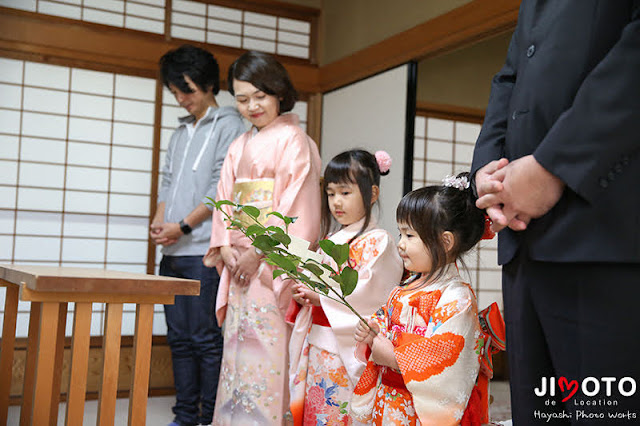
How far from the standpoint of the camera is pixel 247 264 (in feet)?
8.75

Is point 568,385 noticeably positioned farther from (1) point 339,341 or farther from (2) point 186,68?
(2) point 186,68

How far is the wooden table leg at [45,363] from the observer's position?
1681 mm

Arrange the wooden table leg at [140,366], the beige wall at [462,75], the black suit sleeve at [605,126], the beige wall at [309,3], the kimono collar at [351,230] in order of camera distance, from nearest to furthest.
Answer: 1. the black suit sleeve at [605,126]
2. the wooden table leg at [140,366]
3. the kimono collar at [351,230]
4. the beige wall at [309,3]
5. the beige wall at [462,75]

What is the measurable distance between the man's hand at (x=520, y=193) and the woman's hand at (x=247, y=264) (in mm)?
1554

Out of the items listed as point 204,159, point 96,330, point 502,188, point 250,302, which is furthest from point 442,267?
point 96,330

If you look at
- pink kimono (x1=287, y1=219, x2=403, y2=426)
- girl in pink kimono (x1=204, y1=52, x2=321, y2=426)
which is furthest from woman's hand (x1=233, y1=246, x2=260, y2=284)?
pink kimono (x1=287, y1=219, x2=403, y2=426)

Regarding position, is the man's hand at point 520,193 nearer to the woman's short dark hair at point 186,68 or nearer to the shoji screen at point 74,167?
the woman's short dark hair at point 186,68

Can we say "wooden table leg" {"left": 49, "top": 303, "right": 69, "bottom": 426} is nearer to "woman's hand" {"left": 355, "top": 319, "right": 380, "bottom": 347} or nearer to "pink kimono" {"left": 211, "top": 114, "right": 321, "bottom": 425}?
"pink kimono" {"left": 211, "top": 114, "right": 321, "bottom": 425}

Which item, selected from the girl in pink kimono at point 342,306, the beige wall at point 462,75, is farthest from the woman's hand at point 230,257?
the beige wall at point 462,75

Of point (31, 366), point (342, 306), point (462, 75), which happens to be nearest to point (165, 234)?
point (31, 366)

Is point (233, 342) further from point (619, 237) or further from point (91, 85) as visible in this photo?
point (91, 85)

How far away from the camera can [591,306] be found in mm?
1083

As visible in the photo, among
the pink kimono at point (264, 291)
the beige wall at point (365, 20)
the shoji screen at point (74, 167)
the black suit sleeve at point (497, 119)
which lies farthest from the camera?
the shoji screen at point (74, 167)

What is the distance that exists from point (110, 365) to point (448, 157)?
4.15 meters
